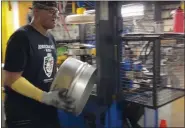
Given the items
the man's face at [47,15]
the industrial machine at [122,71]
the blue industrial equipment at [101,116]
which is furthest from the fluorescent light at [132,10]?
the blue industrial equipment at [101,116]

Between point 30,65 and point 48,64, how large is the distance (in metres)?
0.10

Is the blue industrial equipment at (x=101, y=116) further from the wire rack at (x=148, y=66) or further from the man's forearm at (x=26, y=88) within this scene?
the man's forearm at (x=26, y=88)

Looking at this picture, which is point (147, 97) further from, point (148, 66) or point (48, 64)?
point (48, 64)

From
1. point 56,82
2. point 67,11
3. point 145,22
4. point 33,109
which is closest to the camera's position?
point 56,82

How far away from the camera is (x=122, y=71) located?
134cm

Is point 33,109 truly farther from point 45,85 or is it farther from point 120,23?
point 120,23

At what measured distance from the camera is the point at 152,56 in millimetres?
1262

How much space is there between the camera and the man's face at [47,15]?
3.65 ft

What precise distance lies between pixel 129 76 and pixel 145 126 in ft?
2.07

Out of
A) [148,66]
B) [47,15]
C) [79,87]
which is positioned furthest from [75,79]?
[148,66]

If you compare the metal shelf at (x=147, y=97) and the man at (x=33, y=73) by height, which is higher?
the man at (x=33, y=73)

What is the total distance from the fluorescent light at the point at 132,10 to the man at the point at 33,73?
422mm

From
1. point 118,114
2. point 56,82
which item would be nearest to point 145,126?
point 118,114

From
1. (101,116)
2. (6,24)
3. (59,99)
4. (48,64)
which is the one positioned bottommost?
(101,116)
